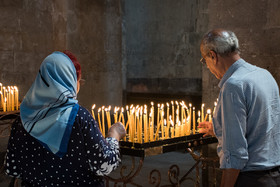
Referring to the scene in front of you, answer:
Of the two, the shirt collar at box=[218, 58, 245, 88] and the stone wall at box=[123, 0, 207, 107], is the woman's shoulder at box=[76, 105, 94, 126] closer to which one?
the shirt collar at box=[218, 58, 245, 88]

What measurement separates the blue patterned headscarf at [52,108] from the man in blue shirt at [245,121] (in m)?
0.84

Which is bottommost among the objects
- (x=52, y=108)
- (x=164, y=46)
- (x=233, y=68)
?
(x=52, y=108)

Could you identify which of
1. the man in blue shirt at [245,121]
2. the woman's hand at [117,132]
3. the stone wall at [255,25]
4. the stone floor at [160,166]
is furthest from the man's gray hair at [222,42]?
the stone floor at [160,166]

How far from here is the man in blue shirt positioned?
70.4 inches

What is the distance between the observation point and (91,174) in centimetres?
193

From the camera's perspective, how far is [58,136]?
1.79 metres

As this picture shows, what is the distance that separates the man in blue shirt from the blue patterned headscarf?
2.77 ft

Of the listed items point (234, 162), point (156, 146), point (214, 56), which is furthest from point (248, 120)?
point (156, 146)

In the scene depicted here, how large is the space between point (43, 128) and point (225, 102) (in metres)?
1.00

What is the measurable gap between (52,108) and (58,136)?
0.51ft

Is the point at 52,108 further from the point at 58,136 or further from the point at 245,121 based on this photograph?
the point at 245,121

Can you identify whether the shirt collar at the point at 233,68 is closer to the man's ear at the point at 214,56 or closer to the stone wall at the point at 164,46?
the man's ear at the point at 214,56

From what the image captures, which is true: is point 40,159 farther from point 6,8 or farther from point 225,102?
point 6,8

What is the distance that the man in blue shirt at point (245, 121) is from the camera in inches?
70.4
